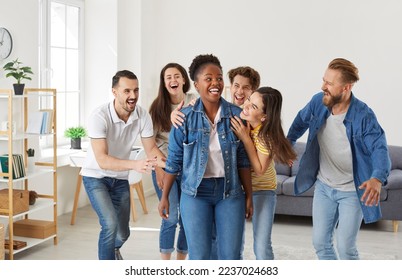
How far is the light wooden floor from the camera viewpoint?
188 inches

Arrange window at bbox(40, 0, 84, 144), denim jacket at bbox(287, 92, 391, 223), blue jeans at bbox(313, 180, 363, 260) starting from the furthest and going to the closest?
A: window at bbox(40, 0, 84, 144) → blue jeans at bbox(313, 180, 363, 260) → denim jacket at bbox(287, 92, 391, 223)

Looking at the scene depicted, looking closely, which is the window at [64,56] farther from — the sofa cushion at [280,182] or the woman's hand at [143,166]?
the woman's hand at [143,166]

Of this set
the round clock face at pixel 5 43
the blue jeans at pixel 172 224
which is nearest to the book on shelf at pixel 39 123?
the round clock face at pixel 5 43

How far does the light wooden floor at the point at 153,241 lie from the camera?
4.77m

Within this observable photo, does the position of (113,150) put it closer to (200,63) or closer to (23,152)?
(200,63)

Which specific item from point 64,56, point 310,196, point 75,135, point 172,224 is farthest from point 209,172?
point 64,56

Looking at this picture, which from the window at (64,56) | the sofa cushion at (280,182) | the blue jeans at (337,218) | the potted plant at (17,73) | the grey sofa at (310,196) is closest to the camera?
the blue jeans at (337,218)

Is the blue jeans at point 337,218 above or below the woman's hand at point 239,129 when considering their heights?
below

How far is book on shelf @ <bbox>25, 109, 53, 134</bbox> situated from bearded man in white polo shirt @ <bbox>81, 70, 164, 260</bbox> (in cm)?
127

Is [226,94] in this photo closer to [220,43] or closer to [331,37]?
[220,43]

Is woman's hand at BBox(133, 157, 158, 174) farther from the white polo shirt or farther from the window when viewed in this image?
the window

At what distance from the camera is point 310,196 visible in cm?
576

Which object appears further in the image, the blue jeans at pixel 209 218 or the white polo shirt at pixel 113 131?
the white polo shirt at pixel 113 131

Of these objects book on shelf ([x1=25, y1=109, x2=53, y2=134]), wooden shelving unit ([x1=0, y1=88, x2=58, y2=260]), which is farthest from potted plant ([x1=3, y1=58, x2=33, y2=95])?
book on shelf ([x1=25, y1=109, x2=53, y2=134])
